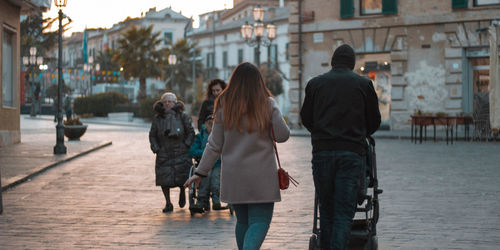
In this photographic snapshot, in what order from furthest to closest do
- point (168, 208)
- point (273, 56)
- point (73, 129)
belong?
point (273, 56) < point (73, 129) < point (168, 208)

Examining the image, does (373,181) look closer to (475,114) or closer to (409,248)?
(409,248)

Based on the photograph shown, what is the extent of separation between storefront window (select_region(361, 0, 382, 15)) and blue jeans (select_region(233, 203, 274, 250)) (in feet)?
87.6

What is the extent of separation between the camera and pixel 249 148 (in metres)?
5.70

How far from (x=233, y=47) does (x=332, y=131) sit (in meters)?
71.6

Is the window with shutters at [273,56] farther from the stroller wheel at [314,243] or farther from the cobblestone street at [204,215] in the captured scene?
the stroller wheel at [314,243]

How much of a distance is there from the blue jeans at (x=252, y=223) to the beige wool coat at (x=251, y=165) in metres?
0.08

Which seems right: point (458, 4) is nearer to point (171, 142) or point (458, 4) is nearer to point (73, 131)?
point (73, 131)

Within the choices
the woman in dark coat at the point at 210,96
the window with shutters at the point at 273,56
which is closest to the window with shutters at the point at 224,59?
the window with shutters at the point at 273,56

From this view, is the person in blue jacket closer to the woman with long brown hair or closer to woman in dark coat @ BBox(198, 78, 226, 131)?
woman in dark coat @ BBox(198, 78, 226, 131)

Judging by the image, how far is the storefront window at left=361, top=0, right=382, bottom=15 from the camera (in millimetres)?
31641

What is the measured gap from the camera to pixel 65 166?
55.2 feet

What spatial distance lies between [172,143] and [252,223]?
4.71 m

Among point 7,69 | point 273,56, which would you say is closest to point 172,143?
point 7,69

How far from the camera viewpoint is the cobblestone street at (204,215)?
784cm
